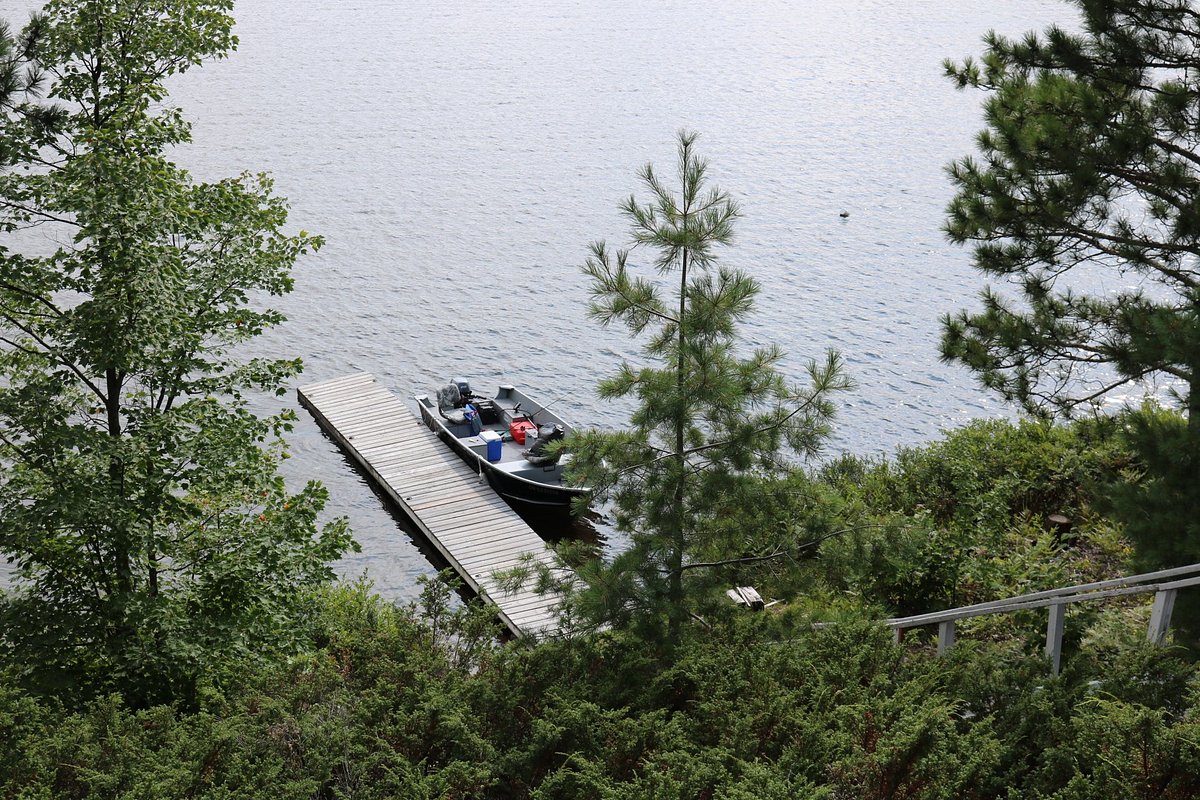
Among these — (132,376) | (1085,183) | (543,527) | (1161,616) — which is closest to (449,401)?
(543,527)

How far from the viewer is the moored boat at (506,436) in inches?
801

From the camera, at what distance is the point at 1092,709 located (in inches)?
268

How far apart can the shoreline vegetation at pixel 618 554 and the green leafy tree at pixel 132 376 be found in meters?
0.04

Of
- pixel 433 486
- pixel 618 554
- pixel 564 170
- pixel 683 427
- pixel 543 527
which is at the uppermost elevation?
pixel 564 170

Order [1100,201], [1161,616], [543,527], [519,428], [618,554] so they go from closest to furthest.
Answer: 1. [1161,616]
2. [618,554]
3. [1100,201]
4. [543,527]
5. [519,428]

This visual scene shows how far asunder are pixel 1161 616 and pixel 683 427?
3960 millimetres

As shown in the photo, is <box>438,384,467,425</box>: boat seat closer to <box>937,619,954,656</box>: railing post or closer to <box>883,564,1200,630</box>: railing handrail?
<box>937,619,954,656</box>: railing post

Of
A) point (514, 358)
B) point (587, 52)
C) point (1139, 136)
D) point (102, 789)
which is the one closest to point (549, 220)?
point (514, 358)

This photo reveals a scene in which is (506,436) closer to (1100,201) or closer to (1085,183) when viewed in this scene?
(1100,201)

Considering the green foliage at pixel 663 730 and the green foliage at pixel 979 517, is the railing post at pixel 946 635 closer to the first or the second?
the green foliage at pixel 663 730

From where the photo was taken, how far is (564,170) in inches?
1491

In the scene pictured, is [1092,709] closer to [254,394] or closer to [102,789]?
[102,789]

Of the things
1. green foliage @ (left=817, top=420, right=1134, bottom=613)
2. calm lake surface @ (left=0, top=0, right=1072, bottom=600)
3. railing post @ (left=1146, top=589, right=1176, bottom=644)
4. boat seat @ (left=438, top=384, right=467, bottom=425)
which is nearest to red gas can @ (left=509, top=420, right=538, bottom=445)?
boat seat @ (left=438, top=384, right=467, bottom=425)

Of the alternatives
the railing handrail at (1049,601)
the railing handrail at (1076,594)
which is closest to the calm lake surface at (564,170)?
the railing handrail at (1049,601)
